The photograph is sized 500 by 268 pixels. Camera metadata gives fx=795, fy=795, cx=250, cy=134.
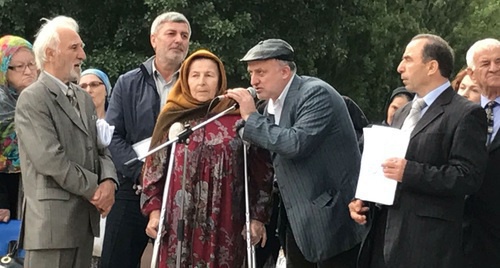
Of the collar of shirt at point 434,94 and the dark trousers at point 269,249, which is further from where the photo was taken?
the dark trousers at point 269,249

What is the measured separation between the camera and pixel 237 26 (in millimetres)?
14195

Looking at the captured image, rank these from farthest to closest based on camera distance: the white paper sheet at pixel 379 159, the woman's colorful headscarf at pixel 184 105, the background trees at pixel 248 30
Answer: the background trees at pixel 248 30 < the woman's colorful headscarf at pixel 184 105 < the white paper sheet at pixel 379 159

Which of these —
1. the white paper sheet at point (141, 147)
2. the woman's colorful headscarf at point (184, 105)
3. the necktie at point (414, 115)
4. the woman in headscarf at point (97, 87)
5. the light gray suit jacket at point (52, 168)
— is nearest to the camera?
the necktie at point (414, 115)

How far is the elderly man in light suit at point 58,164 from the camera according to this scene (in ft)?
14.7

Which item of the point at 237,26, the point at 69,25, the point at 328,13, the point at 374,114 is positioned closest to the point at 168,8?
the point at 237,26

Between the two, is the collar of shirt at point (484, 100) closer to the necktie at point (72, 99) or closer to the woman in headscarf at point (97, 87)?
the necktie at point (72, 99)

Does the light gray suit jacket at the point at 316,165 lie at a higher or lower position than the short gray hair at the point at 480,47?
lower

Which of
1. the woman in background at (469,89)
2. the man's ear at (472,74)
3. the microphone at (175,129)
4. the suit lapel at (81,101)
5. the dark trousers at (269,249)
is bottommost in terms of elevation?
the dark trousers at (269,249)

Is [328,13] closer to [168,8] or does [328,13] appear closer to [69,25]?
[168,8]

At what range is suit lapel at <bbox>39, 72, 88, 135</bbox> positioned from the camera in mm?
4594

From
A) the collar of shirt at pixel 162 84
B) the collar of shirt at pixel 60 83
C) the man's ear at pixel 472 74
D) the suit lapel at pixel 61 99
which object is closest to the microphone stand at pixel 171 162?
the suit lapel at pixel 61 99

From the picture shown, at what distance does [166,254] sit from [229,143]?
2.60 ft

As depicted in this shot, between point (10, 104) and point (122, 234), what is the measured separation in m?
1.19

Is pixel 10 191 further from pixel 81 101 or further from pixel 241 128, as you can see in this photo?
pixel 241 128
